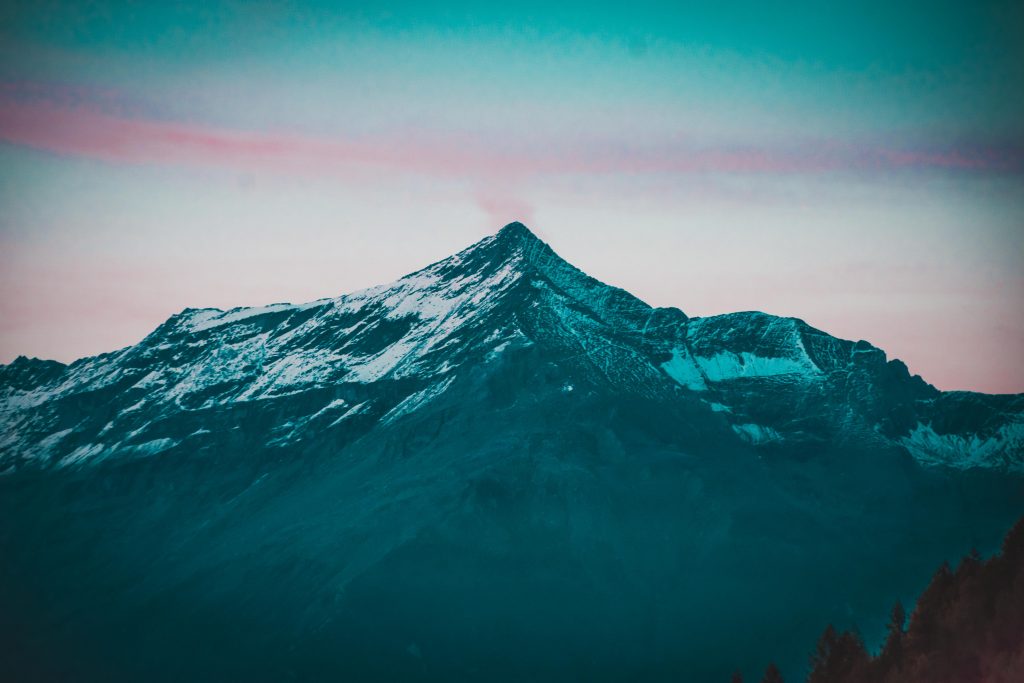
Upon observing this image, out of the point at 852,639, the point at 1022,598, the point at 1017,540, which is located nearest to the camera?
the point at 1022,598

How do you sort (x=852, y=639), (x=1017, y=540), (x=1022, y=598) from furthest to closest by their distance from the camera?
(x=852, y=639) → (x=1017, y=540) → (x=1022, y=598)

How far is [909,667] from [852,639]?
21.6 metres

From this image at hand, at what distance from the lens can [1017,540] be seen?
128m

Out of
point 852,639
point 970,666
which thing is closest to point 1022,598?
point 970,666

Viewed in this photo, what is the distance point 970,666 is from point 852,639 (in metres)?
30.3

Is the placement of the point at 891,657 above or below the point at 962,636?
below

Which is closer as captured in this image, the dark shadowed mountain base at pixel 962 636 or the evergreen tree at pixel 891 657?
the dark shadowed mountain base at pixel 962 636

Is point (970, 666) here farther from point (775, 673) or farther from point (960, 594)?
point (775, 673)

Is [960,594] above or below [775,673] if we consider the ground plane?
above

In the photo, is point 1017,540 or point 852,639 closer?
point 1017,540

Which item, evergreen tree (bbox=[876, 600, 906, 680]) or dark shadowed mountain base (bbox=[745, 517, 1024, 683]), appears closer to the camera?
dark shadowed mountain base (bbox=[745, 517, 1024, 683])

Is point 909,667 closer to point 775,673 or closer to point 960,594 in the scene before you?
point 960,594

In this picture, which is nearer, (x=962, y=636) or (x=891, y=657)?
(x=962, y=636)

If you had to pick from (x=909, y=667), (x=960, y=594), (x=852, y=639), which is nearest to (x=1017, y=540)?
(x=960, y=594)
